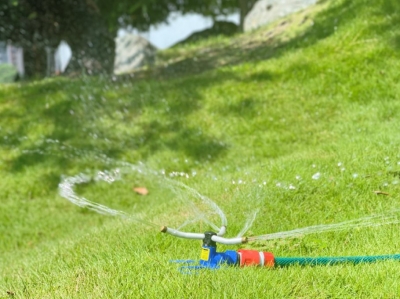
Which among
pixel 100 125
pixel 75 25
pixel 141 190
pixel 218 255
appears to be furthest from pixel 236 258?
pixel 75 25

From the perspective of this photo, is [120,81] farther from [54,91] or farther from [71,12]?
[71,12]

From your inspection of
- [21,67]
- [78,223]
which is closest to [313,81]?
[78,223]

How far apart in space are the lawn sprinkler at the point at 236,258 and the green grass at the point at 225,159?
7 centimetres

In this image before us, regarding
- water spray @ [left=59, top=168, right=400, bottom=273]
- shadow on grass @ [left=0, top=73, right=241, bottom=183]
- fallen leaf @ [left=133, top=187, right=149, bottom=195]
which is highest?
water spray @ [left=59, top=168, right=400, bottom=273]

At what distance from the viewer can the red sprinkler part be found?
9.48 ft

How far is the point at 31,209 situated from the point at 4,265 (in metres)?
1.74

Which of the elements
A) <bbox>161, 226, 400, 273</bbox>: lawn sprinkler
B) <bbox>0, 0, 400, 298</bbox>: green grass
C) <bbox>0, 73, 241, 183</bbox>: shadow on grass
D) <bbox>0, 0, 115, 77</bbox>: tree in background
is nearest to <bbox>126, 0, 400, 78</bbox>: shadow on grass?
<bbox>0, 0, 400, 298</bbox>: green grass

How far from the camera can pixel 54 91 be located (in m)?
9.43

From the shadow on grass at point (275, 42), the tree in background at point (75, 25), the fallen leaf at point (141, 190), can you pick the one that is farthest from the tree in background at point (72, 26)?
the fallen leaf at point (141, 190)

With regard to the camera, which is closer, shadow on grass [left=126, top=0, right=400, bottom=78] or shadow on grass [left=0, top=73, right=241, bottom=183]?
shadow on grass [left=0, top=73, right=241, bottom=183]

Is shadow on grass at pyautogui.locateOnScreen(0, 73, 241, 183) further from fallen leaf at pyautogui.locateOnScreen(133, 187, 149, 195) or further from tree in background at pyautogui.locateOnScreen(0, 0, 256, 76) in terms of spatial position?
tree in background at pyautogui.locateOnScreen(0, 0, 256, 76)

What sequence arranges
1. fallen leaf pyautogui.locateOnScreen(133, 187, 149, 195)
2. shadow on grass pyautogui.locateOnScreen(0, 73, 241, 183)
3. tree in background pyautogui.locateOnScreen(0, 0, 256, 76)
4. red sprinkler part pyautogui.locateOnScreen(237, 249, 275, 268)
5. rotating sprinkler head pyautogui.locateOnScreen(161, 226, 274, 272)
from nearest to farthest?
rotating sprinkler head pyautogui.locateOnScreen(161, 226, 274, 272)
red sprinkler part pyautogui.locateOnScreen(237, 249, 275, 268)
fallen leaf pyautogui.locateOnScreen(133, 187, 149, 195)
shadow on grass pyautogui.locateOnScreen(0, 73, 241, 183)
tree in background pyautogui.locateOnScreen(0, 0, 256, 76)

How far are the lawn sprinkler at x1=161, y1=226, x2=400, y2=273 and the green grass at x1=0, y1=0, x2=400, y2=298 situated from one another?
0.07m

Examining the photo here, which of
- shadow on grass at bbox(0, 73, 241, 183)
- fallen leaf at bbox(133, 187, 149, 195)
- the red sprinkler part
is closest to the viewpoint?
the red sprinkler part
